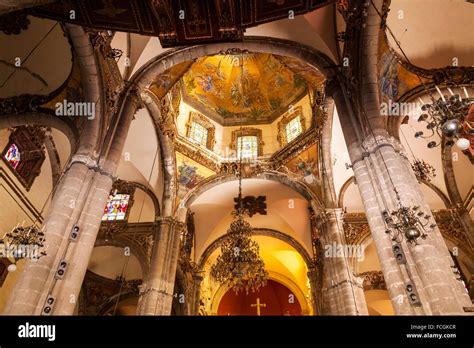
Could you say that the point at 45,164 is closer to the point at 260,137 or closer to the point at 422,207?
the point at 260,137

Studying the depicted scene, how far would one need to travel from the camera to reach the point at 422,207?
6949 millimetres

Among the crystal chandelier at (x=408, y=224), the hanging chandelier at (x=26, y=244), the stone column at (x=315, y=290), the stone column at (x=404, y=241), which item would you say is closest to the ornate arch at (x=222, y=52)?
the stone column at (x=404, y=241)

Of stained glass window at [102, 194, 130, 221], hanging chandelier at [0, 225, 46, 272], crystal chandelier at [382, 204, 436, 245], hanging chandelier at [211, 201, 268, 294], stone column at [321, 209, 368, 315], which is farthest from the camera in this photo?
stained glass window at [102, 194, 130, 221]

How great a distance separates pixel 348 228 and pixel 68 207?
1119 cm

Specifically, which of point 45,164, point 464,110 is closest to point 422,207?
point 464,110

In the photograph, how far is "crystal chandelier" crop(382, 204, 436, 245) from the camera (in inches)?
242

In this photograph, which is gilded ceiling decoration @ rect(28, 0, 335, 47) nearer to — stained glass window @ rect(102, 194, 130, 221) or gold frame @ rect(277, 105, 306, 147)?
gold frame @ rect(277, 105, 306, 147)

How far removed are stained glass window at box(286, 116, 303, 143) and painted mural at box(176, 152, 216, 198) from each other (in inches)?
175

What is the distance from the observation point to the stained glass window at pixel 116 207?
16.6 meters

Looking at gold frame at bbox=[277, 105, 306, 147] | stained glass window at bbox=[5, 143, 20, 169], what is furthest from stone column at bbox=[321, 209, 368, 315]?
stained glass window at bbox=[5, 143, 20, 169]

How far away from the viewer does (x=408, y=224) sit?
245 inches

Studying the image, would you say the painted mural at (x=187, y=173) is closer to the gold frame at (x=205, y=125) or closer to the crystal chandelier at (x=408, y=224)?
the gold frame at (x=205, y=125)

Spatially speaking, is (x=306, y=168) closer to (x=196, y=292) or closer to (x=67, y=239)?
(x=196, y=292)

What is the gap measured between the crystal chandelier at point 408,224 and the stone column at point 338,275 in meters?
5.35
